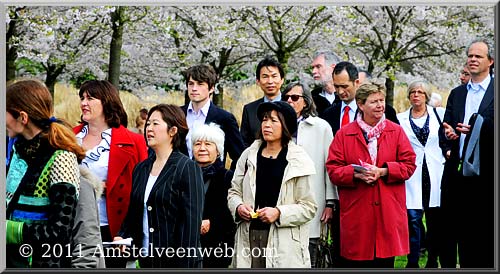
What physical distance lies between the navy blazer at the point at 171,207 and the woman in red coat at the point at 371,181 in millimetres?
1279

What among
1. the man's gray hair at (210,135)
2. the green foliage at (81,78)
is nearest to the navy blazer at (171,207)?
the man's gray hair at (210,135)

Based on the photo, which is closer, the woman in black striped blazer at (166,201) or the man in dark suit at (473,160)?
the woman in black striped blazer at (166,201)

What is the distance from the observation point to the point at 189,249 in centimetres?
628

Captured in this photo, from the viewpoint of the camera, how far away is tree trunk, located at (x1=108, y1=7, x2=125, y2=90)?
25.7ft

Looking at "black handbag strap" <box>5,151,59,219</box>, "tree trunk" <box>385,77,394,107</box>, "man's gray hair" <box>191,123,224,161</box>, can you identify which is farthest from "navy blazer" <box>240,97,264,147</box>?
"black handbag strap" <box>5,151,59,219</box>

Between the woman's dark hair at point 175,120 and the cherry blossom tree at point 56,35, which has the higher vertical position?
the cherry blossom tree at point 56,35

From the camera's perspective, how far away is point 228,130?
23.7 feet

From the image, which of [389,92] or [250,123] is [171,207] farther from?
[389,92]

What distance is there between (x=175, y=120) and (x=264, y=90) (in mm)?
1297

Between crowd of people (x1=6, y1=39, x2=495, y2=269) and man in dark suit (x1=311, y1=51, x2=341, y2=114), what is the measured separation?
7 cm

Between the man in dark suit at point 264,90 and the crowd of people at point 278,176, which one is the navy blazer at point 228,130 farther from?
the man in dark suit at point 264,90

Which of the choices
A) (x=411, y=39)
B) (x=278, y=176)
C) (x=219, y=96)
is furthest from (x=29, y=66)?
(x=278, y=176)

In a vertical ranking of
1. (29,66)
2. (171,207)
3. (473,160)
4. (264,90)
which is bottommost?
(171,207)

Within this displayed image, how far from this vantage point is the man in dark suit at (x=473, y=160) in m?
7.07
